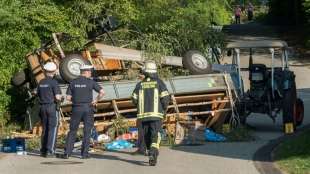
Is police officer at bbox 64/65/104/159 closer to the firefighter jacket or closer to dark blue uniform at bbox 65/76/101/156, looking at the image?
dark blue uniform at bbox 65/76/101/156

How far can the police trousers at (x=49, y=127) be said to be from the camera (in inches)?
586

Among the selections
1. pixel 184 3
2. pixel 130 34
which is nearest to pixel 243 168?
pixel 130 34

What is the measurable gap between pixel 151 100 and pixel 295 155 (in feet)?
8.80

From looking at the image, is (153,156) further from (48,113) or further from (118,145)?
(118,145)

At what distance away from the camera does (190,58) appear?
19109 mm

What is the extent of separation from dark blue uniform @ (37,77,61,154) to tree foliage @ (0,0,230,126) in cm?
482

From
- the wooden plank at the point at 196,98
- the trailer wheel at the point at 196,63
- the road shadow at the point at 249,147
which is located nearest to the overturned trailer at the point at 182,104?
the wooden plank at the point at 196,98

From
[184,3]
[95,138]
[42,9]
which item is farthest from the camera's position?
[184,3]

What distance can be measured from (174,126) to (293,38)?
101 feet

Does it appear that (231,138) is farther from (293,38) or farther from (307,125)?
(293,38)

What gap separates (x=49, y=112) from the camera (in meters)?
15.0

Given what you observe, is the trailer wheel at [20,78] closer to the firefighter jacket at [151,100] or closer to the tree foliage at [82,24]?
the tree foliage at [82,24]

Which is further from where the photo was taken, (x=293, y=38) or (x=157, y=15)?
(x=293, y=38)

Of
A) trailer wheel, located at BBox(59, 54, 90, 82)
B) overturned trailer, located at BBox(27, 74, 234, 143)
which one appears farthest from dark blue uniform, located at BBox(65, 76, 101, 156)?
trailer wheel, located at BBox(59, 54, 90, 82)
